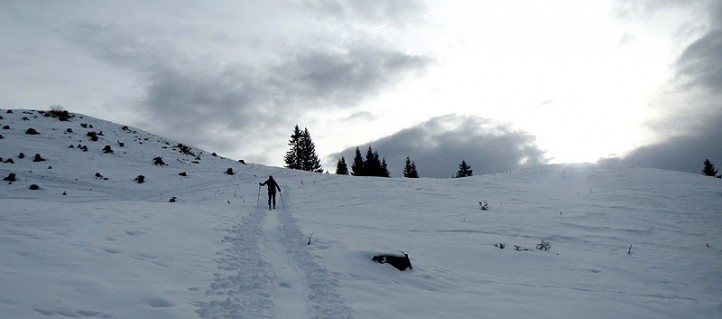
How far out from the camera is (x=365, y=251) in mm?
11148

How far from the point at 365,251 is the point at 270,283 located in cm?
373

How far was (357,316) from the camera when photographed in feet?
22.4

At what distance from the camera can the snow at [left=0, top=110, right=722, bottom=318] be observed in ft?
22.0

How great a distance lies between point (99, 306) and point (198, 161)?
35812mm

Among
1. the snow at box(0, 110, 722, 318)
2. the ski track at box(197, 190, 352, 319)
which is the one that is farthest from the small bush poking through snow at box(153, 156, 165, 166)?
the ski track at box(197, 190, 352, 319)

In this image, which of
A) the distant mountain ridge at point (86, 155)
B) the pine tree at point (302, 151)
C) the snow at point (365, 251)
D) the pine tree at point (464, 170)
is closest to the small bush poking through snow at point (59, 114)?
the distant mountain ridge at point (86, 155)

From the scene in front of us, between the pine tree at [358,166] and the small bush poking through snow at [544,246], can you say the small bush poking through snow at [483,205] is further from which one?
the pine tree at [358,166]

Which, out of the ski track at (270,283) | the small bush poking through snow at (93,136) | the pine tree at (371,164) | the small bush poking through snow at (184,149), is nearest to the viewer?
the ski track at (270,283)

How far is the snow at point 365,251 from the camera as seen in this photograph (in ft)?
22.0

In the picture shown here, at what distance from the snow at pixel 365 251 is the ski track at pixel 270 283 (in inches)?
1.8

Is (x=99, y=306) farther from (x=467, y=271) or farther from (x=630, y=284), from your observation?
(x=630, y=284)

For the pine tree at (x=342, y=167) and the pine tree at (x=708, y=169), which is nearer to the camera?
the pine tree at (x=708, y=169)

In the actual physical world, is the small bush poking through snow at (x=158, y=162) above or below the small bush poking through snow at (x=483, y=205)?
above

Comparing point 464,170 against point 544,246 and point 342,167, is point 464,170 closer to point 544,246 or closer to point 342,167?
point 342,167
